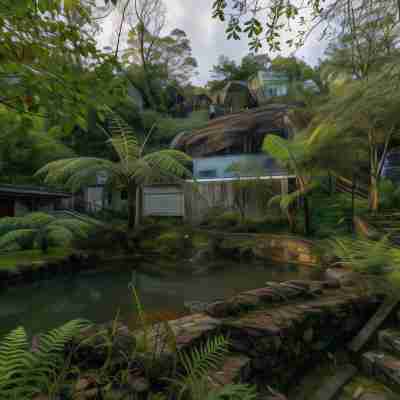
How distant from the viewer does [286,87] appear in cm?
1820

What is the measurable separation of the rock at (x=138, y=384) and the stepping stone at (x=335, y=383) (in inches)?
48.7

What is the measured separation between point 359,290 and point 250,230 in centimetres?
468

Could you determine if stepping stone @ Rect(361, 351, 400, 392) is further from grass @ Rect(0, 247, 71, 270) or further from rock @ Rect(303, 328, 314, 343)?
grass @ Rect(0, 247, 71, 270)

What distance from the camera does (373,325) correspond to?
230cm

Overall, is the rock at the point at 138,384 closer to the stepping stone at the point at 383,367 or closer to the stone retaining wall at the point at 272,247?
the stepping stone at the point at 383,367

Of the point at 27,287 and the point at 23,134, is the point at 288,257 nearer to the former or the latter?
the point at 27,287

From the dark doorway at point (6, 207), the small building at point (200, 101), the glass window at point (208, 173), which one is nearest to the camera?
the dark doorway at point (6, 207)

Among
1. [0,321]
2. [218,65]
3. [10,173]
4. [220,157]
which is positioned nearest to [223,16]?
[0,321]

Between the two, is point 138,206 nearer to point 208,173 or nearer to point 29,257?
point 29,257

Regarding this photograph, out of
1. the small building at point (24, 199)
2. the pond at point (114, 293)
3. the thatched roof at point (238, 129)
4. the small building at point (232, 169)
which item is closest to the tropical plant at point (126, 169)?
the small building at point (232, 169)

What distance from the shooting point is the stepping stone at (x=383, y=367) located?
1.74m

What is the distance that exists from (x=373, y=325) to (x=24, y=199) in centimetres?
1217

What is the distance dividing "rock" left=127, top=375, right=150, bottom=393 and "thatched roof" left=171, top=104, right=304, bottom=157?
439 inches

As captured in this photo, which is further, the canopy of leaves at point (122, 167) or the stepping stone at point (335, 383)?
the canopy of leaves at point (122, 167)
